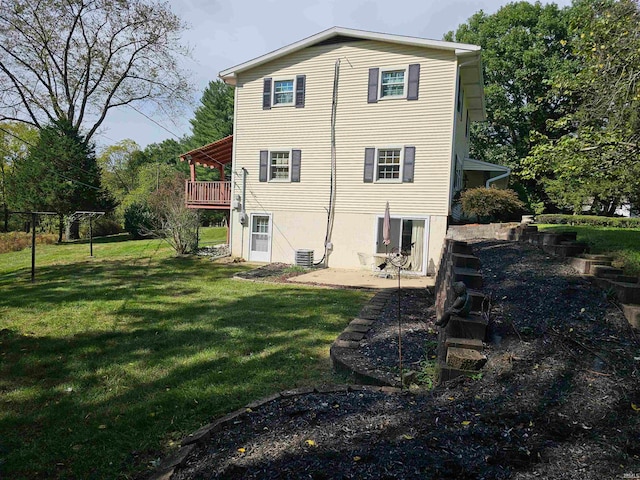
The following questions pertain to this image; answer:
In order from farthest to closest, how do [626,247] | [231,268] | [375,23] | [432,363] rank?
[375,23], [231,268], [626,247], [432,363]

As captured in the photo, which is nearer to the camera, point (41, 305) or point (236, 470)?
point (236, 470)

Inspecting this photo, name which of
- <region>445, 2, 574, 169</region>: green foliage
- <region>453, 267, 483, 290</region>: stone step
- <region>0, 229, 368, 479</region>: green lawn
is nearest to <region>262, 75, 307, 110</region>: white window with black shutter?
<region>0, 229, 368, 479</region>: green lawn

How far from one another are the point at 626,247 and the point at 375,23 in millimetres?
15762

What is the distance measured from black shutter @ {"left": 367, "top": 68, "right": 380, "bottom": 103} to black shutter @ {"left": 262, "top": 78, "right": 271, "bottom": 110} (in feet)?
12.4

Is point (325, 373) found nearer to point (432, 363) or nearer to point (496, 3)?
point (432, 363)

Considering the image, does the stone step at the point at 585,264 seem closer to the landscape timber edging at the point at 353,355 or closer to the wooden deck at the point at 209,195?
the landscape timber edging at the point at 353,355

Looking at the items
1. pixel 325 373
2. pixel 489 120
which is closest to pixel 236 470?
pixel 325 373

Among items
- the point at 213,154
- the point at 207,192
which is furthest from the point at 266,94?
the point at 207,192

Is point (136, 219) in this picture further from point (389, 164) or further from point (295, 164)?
point (389, 164)

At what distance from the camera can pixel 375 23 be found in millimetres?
18109

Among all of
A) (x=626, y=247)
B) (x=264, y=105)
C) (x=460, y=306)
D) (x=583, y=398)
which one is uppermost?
(x=264, y=105)

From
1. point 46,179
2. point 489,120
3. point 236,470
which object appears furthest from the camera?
point 489,120

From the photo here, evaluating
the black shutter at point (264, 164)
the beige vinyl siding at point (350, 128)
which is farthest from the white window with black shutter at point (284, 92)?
the black shutter at point (264, 164)

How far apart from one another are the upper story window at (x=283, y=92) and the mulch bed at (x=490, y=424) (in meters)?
12.4
